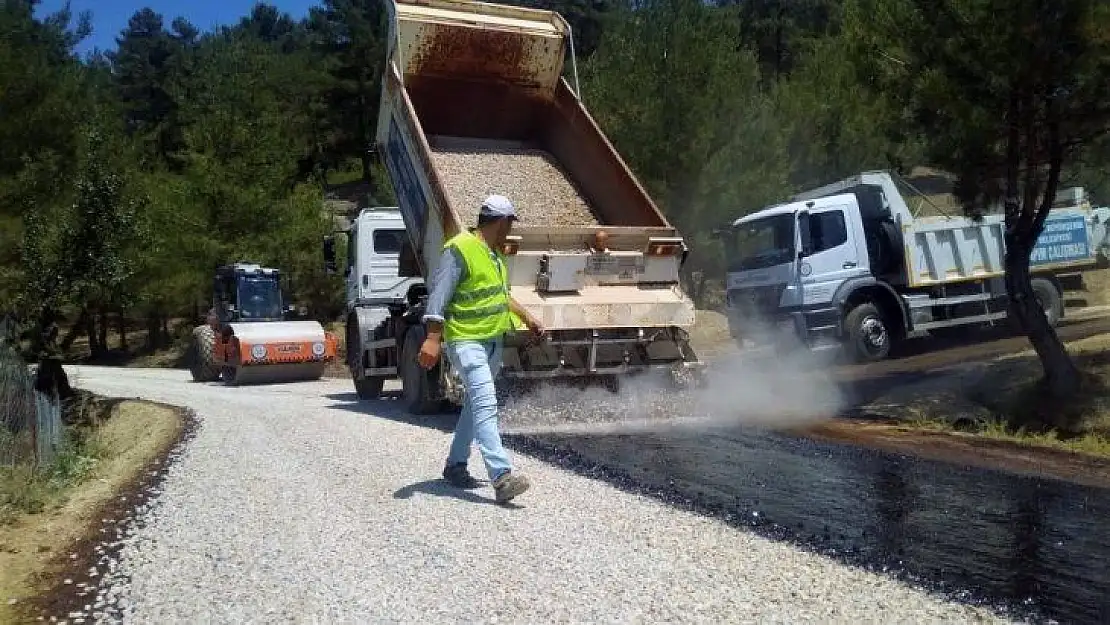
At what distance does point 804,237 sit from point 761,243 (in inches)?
34.8

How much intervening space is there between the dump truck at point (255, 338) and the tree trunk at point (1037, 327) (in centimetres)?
1248

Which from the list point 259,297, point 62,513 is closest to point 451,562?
point 62,513

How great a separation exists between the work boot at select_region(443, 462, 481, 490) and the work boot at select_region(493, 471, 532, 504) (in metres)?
0.56

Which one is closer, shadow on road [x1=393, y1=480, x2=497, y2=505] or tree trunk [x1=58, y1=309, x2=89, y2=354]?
shadow on road [x1=393, y1=480, x2=497, y2=505]

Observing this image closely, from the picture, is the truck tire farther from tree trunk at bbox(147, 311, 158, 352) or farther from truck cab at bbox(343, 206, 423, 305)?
tree trunk at bbox(147, 311, 158, 352)

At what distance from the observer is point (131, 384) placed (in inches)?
723

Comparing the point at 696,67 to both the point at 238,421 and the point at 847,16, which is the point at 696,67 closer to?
the point at 847,16

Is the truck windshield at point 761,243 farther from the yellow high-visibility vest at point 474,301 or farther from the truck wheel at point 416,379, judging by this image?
the yellow high-visibility vest at point 474,301

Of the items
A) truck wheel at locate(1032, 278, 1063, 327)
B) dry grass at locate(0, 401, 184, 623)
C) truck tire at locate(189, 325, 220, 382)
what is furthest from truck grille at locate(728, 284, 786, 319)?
truck tire at locate(189, 325, 220, 382)

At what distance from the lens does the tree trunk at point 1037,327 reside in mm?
10500

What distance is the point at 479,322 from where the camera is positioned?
18.0ft

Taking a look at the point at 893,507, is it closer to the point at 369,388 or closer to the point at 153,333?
the point at 369,388

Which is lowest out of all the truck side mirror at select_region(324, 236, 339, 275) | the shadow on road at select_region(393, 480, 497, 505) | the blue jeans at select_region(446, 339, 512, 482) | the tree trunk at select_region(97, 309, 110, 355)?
the tree trunk at select_region(97, 309, 110, 355)

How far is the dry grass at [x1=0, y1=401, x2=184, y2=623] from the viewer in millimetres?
4691
